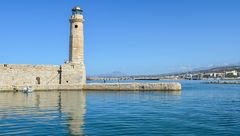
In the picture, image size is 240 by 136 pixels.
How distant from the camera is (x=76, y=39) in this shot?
117 ft

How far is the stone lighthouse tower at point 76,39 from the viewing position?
35719mm

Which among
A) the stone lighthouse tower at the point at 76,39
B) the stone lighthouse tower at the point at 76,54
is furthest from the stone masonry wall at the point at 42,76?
the stone lighthouse tower at the point at 76,39

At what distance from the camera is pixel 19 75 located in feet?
107

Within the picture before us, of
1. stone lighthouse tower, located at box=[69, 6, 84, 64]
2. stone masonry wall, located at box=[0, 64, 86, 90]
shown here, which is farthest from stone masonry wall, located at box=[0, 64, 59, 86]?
stone lighthouse tower, located at box=[69, 6, 84, 64]

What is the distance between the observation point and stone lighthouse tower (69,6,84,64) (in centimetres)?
3572

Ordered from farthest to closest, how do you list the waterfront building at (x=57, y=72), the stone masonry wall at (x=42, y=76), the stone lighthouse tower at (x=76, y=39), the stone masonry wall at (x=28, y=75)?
the stone lighthouse tower at (x=76, y=39), the waterfront building at (x=57, y=72), the stone masonry wall at (x=42, y=76), the stone masonry wall at (x=28, y=75)

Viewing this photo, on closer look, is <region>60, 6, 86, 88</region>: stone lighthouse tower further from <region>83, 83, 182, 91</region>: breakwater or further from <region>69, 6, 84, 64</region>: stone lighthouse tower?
<region>83, 83, 182, 91</region>: breakwater

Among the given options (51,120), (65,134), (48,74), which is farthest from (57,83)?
(65,134)

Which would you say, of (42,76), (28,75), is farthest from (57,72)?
(28,75)

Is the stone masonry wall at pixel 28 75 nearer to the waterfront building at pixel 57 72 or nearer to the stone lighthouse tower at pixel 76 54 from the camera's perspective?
the waterfront building at pixel 57 72

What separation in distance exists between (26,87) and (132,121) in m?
20.0

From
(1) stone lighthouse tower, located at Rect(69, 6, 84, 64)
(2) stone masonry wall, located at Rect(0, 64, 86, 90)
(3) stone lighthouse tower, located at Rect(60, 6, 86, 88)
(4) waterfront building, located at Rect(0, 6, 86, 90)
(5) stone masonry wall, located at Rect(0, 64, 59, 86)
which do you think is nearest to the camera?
(5) stone masonry wall, located at Rect(0, 64, 59, 86)

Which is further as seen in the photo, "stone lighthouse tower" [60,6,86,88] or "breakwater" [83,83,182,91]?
"breakwater" [83,83,182,91]

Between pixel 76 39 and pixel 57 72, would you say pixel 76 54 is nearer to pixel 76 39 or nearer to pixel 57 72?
pixel 76 39
